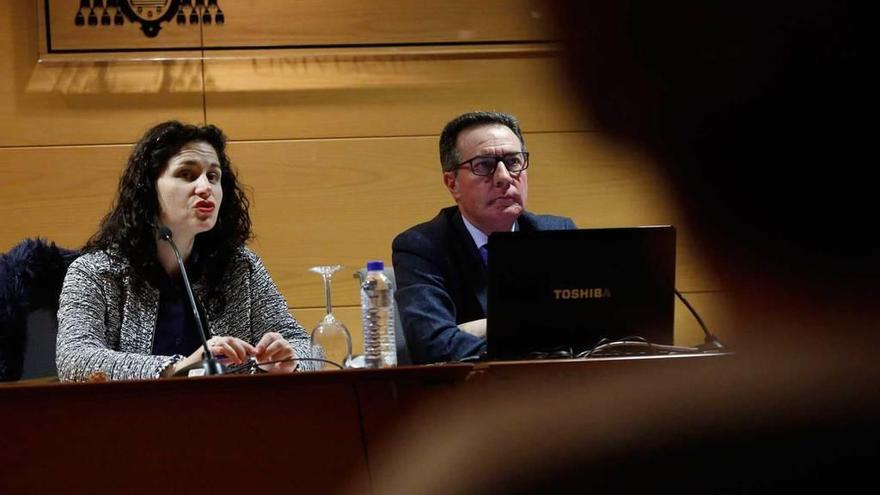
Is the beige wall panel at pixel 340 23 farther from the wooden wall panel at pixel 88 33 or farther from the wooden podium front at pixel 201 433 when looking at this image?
the wooden podium front at pixel 201 433

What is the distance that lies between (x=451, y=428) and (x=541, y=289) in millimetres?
689

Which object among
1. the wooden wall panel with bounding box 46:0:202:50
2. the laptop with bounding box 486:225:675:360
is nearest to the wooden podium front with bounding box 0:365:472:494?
the laptop with bounding box 486:225:675:360

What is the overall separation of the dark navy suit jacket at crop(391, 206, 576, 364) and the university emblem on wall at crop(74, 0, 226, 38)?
3.48ft

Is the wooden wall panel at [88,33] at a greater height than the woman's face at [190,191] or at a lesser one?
greater

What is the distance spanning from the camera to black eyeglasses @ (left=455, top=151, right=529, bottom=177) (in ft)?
7.77

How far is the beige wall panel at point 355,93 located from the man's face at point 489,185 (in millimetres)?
570

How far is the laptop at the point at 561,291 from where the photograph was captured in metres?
1.52

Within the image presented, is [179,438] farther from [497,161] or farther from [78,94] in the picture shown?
[78,94]

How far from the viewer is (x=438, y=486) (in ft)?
1.37

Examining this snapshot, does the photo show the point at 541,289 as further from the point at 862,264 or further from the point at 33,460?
the point at 862,264

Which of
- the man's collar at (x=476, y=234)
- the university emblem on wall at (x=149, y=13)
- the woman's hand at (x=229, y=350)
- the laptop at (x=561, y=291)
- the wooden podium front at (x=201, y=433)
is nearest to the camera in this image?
the wooden podium front at (x=201, y=433)

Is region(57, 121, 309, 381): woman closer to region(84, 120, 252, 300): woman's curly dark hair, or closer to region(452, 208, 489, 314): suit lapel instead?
region(84, 120, 252, 300): woman's curly dark hair

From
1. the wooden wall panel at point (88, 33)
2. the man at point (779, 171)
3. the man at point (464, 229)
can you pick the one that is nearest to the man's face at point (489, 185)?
the man at point (464, 229)

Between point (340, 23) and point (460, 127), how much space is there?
748mm
